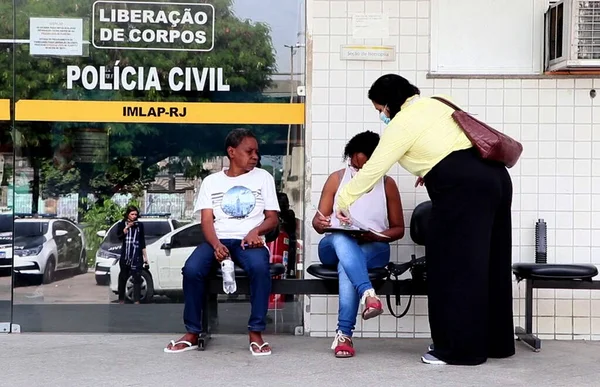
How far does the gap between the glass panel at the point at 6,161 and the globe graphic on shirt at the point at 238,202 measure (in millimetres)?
1832

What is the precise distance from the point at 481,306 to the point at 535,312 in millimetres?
1361

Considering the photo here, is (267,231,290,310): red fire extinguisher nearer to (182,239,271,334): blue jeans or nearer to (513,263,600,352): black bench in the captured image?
(182,239,271,334): blue jeans

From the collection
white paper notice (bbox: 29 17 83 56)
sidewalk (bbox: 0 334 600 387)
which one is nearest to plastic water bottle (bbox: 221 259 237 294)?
sidewalk (bbox: 0 334 600 387)

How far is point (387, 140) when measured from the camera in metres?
5.54

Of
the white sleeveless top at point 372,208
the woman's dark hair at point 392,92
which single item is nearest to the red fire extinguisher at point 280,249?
the white sleeveless top at point 372,208

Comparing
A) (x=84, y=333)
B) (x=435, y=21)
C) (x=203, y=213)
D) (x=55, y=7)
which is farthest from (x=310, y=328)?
(x=55, y=7)

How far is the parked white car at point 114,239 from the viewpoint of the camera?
22.7 ft

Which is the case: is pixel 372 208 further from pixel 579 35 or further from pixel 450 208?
pixel 579 35

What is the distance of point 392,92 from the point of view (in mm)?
5758

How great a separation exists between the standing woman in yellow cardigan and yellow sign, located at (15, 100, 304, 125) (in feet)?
4.65

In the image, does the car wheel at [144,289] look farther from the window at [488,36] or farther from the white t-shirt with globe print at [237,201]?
the window at [488,36]

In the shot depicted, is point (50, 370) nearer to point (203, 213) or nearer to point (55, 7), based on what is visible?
point (203, 213)

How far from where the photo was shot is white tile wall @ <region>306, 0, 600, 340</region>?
667 cm

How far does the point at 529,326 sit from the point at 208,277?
2270mm
